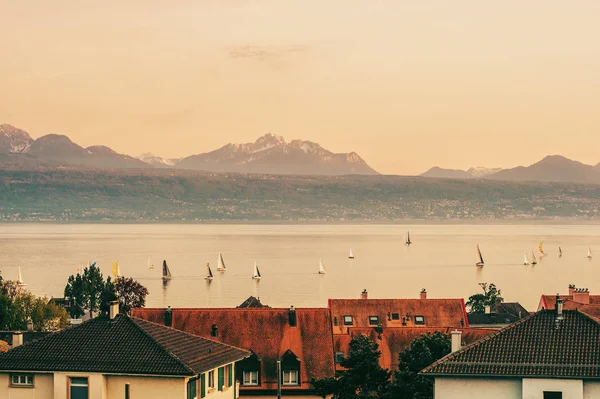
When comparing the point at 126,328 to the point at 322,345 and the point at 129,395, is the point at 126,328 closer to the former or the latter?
the point at 129,395

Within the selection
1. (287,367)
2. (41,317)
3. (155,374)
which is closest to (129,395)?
(155,374)

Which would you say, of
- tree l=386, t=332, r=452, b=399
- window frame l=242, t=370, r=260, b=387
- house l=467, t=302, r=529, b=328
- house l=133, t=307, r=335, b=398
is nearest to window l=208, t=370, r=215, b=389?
tree l=386, t=332, r=452, b=399

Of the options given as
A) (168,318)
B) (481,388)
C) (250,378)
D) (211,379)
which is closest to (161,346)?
(211,379)

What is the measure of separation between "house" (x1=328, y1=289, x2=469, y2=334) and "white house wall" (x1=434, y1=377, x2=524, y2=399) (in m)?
37.8

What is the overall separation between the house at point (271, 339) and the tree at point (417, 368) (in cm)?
915

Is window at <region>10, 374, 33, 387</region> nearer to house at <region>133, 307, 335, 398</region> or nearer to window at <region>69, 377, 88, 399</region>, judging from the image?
window at <region>69, 377, 88, 399</region>

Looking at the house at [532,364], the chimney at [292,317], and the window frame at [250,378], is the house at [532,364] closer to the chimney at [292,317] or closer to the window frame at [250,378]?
the window frame at [250,378]

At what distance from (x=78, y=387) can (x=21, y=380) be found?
1.97 m

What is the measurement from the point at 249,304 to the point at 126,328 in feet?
212

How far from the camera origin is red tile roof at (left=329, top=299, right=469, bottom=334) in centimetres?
7044

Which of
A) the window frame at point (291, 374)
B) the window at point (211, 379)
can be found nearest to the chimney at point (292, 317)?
the window frame at point (291, 374)

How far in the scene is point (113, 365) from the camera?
3142 centimetres

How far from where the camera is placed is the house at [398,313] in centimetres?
7056

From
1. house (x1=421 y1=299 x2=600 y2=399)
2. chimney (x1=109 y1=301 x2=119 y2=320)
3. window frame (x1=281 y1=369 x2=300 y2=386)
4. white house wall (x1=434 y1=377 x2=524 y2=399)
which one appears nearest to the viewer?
house (x1=421 y1=299 x2=600 y2=399)
